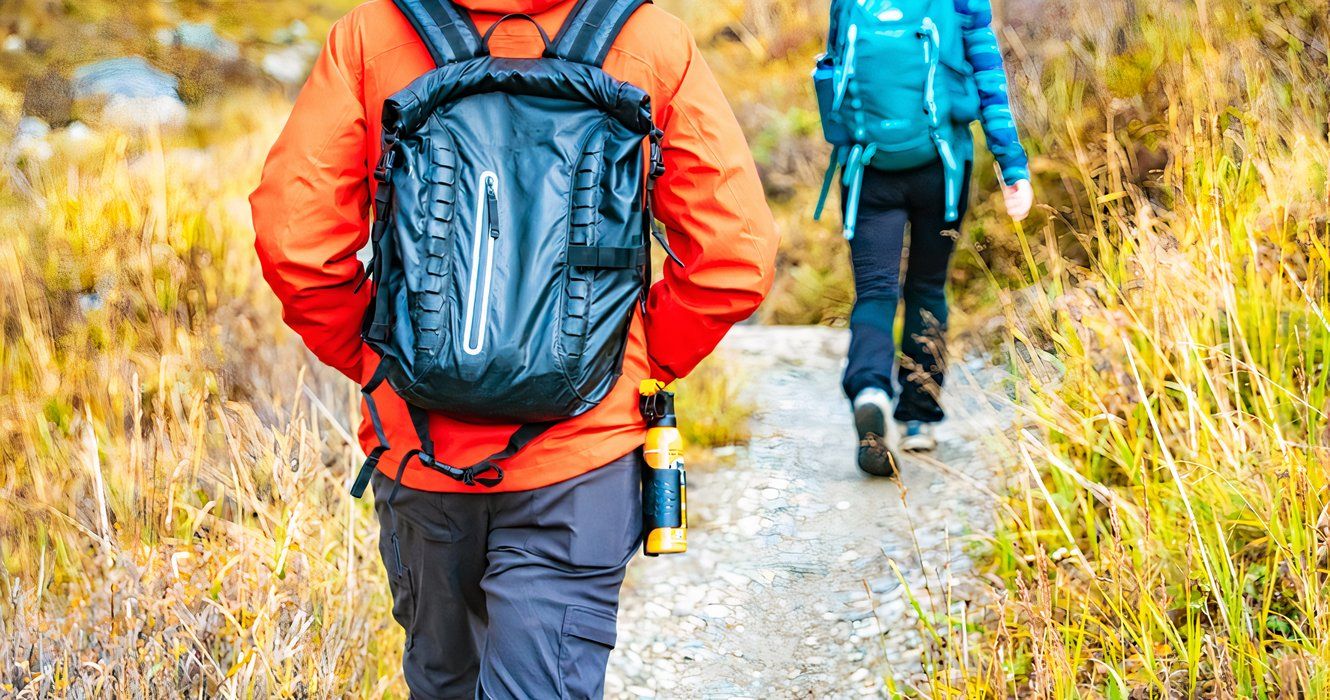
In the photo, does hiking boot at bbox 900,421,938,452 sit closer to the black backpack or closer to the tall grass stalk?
the tall grass stalk

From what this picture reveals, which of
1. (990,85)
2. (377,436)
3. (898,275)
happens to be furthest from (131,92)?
(377,436)

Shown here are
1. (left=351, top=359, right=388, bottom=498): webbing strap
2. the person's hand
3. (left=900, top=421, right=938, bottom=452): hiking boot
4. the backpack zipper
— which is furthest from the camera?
(left=900, top=421, right=938, bottom=452): hiking boot

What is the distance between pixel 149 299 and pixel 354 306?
7.48 ft

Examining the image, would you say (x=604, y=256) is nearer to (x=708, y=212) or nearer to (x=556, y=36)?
(x=708, y=212)

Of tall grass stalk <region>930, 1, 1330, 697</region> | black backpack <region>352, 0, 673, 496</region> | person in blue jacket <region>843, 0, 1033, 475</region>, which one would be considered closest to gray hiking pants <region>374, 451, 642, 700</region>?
black backpack <region>352, 0, 673, 496</region>

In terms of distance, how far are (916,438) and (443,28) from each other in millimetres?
3144

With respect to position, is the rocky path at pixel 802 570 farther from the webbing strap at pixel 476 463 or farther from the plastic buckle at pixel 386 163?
the plastic buckle at pixel 386 163

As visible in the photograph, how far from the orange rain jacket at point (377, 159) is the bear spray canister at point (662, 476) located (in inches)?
1.8

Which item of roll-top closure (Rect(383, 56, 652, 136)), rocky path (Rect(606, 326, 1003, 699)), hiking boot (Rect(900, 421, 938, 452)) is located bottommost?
rocky path (Rect(606, 326, 1003, 699))

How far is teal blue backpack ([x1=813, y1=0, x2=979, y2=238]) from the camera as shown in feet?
13.2

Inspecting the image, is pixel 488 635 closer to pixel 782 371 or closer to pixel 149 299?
pixel 149 299

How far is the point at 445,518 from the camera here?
7.24 feet

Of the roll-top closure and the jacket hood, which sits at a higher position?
the jacket hood

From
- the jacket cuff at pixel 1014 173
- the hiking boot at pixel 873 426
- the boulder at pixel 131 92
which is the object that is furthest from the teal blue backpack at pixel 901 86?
the boulder at pixel 131 92
